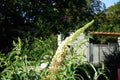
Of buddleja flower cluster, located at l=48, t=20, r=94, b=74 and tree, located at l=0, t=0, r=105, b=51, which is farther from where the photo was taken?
tree, located at l=0, t=0, r=105, b=51

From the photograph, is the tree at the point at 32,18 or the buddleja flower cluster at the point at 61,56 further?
the tree at the point at 32,18

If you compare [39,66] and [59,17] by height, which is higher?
[59,17]

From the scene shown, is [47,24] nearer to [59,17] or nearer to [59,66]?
[59,17]

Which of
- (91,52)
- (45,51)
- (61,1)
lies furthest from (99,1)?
(91,52)

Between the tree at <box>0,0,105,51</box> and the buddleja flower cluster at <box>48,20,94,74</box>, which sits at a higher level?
the tree at <box>0,0,105,51</box>

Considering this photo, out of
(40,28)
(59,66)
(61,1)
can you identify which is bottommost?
(59,66)

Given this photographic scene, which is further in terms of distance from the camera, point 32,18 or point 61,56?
point 32,18

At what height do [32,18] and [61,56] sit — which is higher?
[32,18]

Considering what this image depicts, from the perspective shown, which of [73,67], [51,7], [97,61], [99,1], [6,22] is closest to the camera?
[73,67]

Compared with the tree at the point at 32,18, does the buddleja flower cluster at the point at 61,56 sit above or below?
below

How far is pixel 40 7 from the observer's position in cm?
596

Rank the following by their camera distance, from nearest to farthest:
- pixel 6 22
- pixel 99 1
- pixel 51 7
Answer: pixel 6 22, pixel 51 7, pixel 99 1

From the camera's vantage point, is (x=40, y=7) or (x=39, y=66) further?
(x=40, y=7)

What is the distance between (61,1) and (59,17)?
1.03 ft
